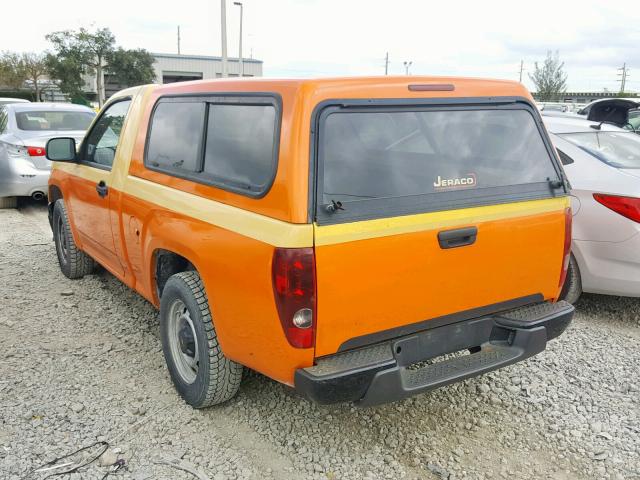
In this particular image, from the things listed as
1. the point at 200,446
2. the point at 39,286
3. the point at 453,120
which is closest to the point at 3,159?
→ the point at 39,286

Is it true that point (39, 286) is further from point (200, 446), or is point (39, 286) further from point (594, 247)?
point (594, 247)

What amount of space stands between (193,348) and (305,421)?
0.75m

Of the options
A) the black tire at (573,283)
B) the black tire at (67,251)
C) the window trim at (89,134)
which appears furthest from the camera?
the black tire at (67,251)

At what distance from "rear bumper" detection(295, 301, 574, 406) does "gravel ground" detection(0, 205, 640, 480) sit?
1.54 ft

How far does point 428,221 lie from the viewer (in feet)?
8.95

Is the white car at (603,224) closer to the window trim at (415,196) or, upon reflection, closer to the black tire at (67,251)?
the window trim at (415,196)

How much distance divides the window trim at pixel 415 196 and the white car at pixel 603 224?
1455 millimetres

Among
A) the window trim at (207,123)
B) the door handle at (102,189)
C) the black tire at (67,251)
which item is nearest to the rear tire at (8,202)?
the black tire at (67,251)

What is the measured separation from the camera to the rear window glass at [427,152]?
2627mm

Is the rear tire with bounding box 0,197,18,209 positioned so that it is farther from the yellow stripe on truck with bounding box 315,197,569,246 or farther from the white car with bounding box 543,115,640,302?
the yellow stripe on truck with bounding box 315,197,569,246

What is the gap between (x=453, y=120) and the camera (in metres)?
3.00

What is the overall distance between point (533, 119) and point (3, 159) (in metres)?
7.81

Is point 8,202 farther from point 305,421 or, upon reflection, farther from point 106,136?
point 305,421

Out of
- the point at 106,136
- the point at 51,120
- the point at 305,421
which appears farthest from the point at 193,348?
the point at 51,120
